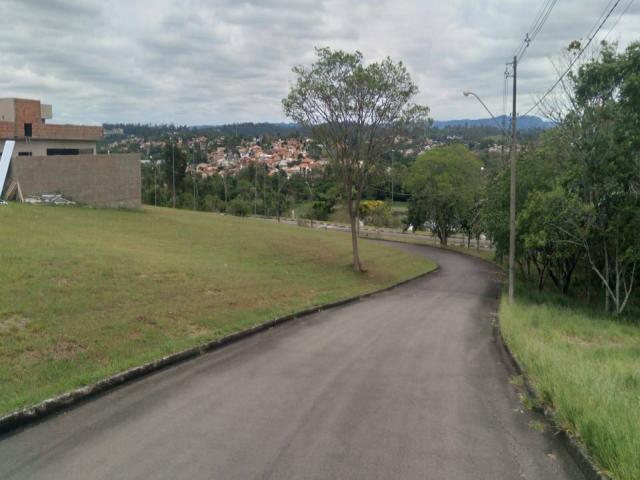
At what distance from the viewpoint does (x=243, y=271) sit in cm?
2070

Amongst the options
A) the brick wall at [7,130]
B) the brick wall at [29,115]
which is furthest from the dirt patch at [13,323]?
the brick wall at [29,115]

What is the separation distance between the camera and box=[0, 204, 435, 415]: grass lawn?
908 centimetres

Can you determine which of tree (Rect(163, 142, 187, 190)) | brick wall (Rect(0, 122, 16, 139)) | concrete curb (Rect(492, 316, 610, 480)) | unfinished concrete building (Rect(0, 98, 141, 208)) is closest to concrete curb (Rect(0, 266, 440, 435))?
concrete curb (Rect(492, 316, 610, 480))

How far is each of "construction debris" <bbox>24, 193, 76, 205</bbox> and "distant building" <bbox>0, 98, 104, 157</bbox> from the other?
8581 millimetres

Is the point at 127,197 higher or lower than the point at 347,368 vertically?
higher

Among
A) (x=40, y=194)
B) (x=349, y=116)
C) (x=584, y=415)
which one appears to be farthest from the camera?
(x=40, y=194)

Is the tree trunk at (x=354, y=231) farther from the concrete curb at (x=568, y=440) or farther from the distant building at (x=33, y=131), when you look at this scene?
the distant building at (x=33, y=131)

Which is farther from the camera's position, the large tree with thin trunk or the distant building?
the distant building

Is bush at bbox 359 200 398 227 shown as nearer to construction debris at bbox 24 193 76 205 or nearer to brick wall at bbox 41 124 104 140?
brick wall at bbox 41 124 104 140

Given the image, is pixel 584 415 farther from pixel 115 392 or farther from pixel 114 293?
pixel 114 293

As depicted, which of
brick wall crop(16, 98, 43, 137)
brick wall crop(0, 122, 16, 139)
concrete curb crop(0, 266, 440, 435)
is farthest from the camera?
brick wall crop(16, 98, 43, 137)

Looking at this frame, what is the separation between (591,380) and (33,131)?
41953 millimetres

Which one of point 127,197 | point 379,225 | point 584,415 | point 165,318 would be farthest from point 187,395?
point 379,225

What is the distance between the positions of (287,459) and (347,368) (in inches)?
165
